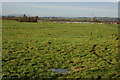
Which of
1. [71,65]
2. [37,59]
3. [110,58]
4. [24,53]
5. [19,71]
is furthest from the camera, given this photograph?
[24,53]

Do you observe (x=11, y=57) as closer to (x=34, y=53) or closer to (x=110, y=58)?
(x=34, y=53)

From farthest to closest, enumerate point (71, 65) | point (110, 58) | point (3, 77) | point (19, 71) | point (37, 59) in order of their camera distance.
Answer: point (110, 58) → point (37, 59) → point (71, 65) → point (19, 71) → point (3, 77)

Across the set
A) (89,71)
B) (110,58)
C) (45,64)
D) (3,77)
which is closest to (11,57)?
(45,64)

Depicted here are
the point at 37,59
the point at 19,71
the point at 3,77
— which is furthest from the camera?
the point at 37,59

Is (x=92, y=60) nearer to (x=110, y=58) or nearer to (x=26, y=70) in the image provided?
(x=110, y=58)

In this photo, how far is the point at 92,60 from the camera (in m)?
9.80

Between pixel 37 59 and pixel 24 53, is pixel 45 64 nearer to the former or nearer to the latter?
pixel 37 59

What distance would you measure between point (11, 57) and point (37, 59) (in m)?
1.68

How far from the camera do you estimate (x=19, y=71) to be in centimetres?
759

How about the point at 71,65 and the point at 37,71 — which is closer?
the point at 37,71

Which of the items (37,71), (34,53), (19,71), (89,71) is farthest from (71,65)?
(34,53)

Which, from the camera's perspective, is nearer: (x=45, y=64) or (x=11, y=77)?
(x=11, y=77)

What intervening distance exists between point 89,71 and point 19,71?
3.34m

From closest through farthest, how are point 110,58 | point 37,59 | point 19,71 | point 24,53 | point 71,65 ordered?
point 19,71, point 71,65, point 37,59, point 110,58, point 24,53
